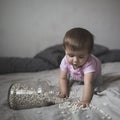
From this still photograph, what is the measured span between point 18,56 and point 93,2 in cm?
80

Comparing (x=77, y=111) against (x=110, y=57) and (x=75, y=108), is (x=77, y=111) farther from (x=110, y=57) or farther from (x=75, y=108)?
(x=110, y=57)

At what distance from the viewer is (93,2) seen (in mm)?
2254

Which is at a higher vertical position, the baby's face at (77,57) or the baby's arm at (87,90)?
the baby's face at (77,57)

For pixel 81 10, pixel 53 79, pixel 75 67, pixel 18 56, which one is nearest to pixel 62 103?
pixel 75 67

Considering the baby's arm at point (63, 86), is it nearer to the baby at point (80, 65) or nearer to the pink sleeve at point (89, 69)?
the baby at point (80, 65)

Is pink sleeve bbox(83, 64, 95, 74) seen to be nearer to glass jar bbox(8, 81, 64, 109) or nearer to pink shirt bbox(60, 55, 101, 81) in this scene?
pink shirt bbox(60, 55, 101, 81)

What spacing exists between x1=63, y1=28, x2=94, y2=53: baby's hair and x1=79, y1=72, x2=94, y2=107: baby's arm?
0.48 feet

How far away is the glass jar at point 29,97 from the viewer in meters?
1.21

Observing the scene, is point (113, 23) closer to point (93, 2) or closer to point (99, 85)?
point (93, 2)

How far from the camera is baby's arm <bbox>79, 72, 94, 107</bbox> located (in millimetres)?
1254

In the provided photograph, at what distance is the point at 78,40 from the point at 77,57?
0.30ft

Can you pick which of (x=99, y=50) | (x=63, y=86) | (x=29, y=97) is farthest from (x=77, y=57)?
(x=99, y=50)

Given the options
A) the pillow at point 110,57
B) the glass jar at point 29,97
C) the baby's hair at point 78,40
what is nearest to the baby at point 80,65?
the baby's hair at point 78,40

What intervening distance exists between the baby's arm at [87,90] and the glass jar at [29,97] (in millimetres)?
115
